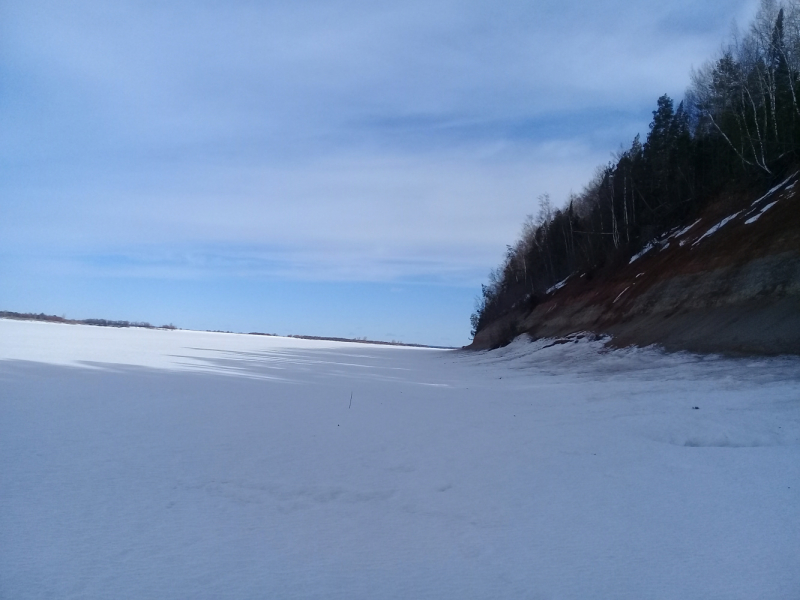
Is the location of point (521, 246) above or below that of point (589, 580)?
above

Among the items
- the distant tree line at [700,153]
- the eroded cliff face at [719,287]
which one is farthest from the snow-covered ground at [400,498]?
the distant tree line at [700,153]

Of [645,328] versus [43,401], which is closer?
[43,401]

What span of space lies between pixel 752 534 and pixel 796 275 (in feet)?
52.1

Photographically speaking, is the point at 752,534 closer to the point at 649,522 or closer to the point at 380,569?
Answer: the point at 649,522

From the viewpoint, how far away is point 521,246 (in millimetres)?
77812

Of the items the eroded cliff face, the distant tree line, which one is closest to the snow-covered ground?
the eroded cliff face

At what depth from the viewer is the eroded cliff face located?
1722 centimetres

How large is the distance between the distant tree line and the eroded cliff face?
2376 millimetres

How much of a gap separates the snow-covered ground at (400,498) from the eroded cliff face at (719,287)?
637cm

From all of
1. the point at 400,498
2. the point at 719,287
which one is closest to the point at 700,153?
the point at 719,287

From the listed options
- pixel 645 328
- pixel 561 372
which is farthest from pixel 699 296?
pixel 561 372

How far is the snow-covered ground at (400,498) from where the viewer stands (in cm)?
409

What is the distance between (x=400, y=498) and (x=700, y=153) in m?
35.6

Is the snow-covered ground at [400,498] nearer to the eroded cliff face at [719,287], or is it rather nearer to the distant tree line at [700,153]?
the eroded cliff face at [719,287]
